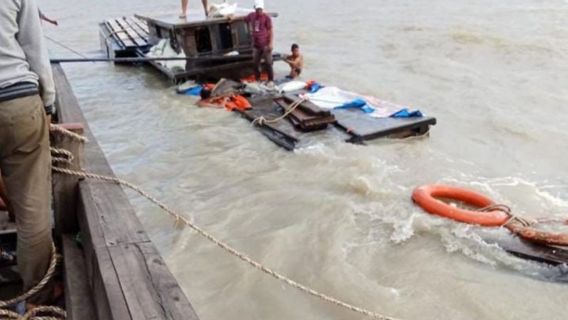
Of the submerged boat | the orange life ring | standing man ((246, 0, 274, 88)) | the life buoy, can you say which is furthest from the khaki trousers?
the submerged boat

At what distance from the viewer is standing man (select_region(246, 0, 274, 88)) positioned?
11367 mm

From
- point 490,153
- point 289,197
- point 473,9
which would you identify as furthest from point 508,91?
point 473,9

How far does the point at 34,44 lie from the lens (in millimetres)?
2812

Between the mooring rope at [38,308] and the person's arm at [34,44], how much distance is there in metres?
0.88

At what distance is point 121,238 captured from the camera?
2695 millimetres

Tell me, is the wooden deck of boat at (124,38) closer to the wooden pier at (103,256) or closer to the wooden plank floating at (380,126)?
the wooden plank floating at (380,126)

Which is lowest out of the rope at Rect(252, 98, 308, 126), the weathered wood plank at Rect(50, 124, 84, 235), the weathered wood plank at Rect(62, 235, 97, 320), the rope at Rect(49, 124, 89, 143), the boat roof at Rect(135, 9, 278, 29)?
the rope at Rect(252, 98, 308, 126)

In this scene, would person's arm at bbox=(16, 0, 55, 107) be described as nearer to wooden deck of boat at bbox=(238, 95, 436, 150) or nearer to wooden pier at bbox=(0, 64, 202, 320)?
wooden pier at bbox=(0, 64, 202, 320)

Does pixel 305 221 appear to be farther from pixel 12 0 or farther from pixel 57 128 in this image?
pixel 12 0

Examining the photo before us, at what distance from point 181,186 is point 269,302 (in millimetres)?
2940

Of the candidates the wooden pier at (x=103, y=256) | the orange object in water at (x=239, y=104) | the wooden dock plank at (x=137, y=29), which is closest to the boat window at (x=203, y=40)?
the orange object in water at (x=239, y=104)

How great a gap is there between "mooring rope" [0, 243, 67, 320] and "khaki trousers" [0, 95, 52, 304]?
0.19 feet

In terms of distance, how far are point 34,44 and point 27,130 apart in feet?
1.40

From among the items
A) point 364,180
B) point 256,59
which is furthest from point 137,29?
point 364,180
